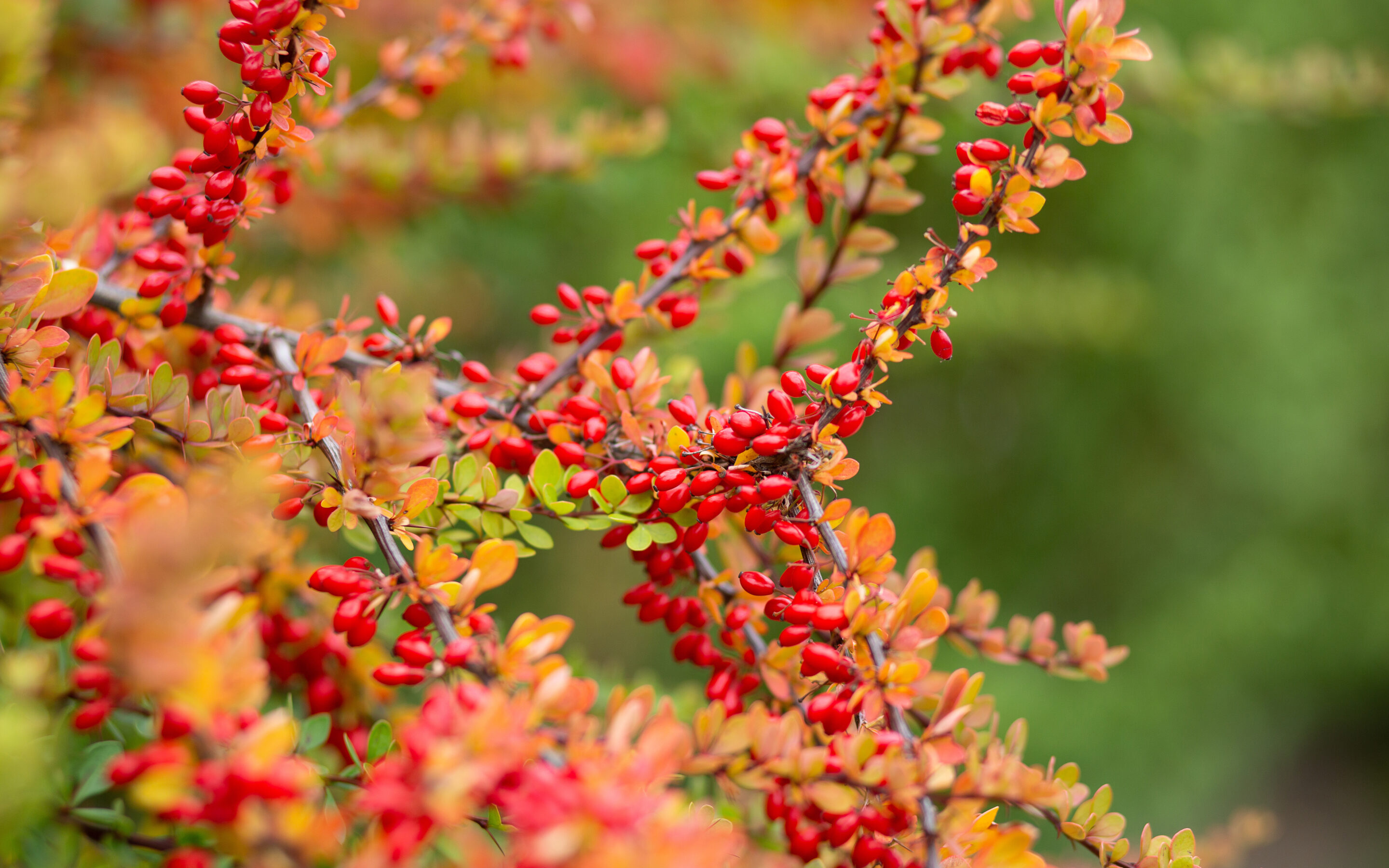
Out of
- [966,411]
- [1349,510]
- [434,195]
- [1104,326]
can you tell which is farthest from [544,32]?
[1349,510]

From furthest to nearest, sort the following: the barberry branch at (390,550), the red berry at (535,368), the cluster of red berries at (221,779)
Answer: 1. the red berry at (535,368)
2. the barberry branch at (390,550)
3. the cluster of red berries at (221,779)

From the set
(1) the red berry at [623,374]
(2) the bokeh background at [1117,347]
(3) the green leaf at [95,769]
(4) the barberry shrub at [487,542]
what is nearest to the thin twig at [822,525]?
(4) the barberry shrub at [487,542]

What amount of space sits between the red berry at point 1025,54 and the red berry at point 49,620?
0.50 meters

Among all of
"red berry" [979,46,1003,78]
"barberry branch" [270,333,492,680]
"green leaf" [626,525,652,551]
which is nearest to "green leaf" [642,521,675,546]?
"green leaf" [626,525,652,551]

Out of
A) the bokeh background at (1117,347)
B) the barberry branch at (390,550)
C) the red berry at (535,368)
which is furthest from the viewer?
the bokeh background at (1117,347)

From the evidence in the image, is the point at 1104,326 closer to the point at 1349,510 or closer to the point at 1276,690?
the point at 1349,510

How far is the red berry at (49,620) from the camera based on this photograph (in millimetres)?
322

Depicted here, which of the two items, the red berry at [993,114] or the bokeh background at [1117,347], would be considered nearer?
the red berry at [993,114]

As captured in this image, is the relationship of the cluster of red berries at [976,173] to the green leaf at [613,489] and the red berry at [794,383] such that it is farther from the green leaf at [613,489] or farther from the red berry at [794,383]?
the green leaf at [613,489]

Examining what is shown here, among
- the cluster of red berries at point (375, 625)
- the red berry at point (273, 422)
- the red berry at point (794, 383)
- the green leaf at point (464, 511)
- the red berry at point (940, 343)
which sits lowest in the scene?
the cluster of red berries at point (375, 625)

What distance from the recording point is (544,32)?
0.69 m

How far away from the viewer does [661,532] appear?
410 mm

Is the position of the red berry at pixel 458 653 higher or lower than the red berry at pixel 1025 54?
lower

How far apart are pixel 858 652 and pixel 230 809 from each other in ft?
0.81
